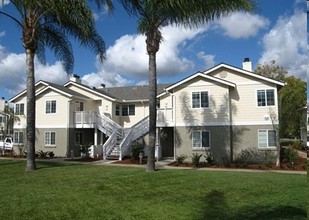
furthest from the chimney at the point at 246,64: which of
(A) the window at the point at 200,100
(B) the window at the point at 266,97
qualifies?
(A) the window at the point at 200,100

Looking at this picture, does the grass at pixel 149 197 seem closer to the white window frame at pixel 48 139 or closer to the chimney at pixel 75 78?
the white window frame at pixel 48 139

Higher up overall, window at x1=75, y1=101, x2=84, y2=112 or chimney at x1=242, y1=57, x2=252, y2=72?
chimney at x1=242, y1=57, x2=252, y2=72

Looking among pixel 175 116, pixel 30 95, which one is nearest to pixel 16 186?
pixel 30 95

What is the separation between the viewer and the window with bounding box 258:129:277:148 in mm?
21797

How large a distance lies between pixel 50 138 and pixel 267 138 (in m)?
16.5

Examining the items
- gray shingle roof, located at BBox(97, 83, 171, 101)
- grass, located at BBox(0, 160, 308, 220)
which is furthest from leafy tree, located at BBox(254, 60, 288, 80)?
grass, located at BBox(0, 160, 308, 220)

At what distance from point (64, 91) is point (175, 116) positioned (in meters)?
9.81

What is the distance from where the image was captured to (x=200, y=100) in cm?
2300

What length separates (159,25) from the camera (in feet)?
56.0

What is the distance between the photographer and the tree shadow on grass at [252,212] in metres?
7.59

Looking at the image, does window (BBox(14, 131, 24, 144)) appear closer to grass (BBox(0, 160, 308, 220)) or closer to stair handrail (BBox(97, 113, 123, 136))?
stair handrail (BBox(97, 113, 123, 136))

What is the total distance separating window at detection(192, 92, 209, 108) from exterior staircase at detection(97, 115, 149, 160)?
451 cm

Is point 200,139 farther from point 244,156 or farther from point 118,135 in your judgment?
point 118,135

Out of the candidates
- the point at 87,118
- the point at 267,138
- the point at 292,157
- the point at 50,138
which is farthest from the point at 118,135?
the point at 292,157
